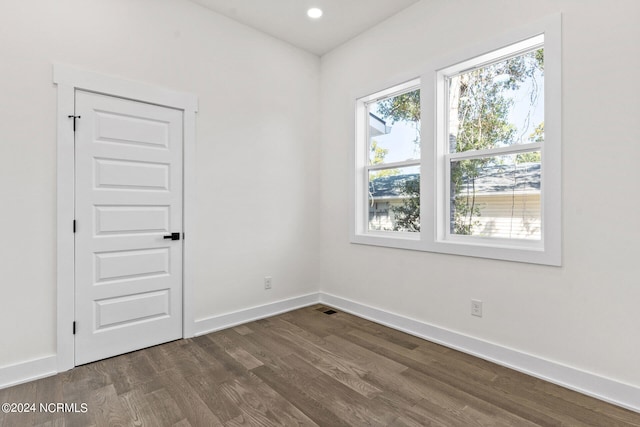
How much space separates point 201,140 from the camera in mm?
3061

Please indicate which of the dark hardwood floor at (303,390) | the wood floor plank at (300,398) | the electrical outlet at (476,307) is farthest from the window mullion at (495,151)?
the wood floor plank at (300,398)

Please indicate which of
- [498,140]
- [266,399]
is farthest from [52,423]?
[498,140]

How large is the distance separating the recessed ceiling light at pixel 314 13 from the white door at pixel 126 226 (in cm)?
159

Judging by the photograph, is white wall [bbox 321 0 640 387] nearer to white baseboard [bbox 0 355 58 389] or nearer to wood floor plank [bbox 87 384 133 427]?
wood floor plank [bbox 87 384 133 427]

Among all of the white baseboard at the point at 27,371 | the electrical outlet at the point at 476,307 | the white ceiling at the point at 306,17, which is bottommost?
the white baseboard at the point at 27,371

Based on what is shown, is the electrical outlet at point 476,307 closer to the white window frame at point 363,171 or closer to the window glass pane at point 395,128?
the white window frame at point 363,171

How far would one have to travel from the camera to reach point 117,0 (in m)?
2.60

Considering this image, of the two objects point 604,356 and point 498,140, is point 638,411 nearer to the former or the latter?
point 604,356

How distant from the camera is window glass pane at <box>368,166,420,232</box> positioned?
3.23m

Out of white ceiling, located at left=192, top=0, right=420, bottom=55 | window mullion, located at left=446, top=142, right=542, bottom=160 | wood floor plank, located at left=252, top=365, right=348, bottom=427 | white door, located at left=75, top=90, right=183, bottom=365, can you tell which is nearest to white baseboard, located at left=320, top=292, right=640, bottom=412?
wood floor plank, located at left=252, top=365, right=348, bottom=427

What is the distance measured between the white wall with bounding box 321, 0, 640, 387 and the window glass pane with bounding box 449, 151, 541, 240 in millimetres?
258

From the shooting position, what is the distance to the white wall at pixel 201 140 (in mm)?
2223

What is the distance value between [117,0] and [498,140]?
323cm

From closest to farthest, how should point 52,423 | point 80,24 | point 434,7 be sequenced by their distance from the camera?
1. point 52,423
2. point 80,24
3. point 434,7
